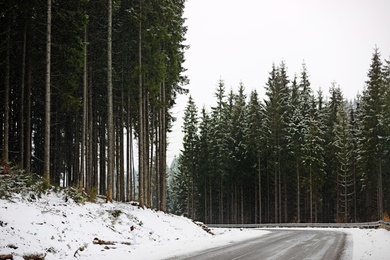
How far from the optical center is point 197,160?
58156 mm

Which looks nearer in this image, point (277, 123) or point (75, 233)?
point (75, 233)

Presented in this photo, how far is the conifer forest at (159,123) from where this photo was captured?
21.1 m

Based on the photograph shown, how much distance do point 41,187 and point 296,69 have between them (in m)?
44.1

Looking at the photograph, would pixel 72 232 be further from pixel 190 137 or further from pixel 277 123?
pixel 190 137

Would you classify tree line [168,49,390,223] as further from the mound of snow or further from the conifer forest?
the mound of snow

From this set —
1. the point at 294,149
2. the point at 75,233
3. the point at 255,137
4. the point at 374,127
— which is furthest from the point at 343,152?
the point at 75,233

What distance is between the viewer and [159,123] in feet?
97.2

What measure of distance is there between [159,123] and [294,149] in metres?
22.8

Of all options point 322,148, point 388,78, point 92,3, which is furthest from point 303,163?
point 92,3

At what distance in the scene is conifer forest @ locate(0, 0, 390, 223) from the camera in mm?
21062

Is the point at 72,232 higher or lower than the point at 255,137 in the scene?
lower

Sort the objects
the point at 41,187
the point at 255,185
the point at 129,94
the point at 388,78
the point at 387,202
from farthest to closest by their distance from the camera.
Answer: the point at 255,185, the point at 387,202, the point at 388,78, the point at 129,94, the point at 41,187

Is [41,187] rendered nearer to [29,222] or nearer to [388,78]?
[29,222]

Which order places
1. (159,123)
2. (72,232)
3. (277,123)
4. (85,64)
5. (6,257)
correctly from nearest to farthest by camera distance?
1. (6,257)
2. (72,232)
3. (85,64)
4. (159,123)
5. (277,123)
